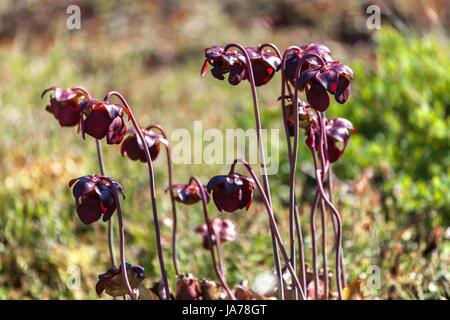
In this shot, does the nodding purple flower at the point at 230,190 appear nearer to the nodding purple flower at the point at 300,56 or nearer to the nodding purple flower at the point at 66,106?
the nodding purple flower at the point at 300,56

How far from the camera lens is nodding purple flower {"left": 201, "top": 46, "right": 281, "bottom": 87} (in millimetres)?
1195

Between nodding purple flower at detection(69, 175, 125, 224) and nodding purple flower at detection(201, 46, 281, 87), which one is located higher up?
nodding purple flower at detection(201, 46, 281, 87)

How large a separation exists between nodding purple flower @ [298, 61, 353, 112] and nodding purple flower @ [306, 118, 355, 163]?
219 mm

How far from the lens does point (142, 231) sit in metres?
2.35

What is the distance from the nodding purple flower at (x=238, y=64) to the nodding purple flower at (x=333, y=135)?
185 millimetres

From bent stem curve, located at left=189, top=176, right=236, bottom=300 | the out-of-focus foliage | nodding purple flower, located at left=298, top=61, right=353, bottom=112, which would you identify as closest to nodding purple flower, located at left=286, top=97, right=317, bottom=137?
nodding purple flower, located at left=298, top=61, right=353, bottom=112

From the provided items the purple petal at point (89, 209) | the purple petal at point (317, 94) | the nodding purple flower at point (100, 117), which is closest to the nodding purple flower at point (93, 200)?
the purple petal at point (89, 209)

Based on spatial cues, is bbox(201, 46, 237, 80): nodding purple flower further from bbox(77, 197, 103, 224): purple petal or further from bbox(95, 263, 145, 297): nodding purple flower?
bbox(95, 263, 145, 297): nodding purple flower

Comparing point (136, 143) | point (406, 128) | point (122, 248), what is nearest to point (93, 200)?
point (122, 248)

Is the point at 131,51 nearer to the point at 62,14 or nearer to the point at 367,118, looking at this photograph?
the point at 62,14

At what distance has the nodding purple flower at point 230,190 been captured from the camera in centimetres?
119

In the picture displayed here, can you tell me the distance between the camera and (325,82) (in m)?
1.09

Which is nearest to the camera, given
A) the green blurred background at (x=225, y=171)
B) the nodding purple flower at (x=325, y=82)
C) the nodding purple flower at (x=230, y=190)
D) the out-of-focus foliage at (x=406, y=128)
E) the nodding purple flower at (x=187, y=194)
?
the nodding purple flower at (x=325, y=82)

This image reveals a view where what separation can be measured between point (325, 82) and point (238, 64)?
0.72 ft
